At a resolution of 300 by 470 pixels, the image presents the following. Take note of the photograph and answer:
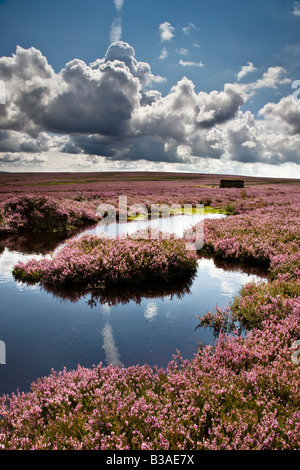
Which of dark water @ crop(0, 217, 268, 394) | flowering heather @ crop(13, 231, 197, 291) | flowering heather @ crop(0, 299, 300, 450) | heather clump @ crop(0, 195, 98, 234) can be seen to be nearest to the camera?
flowering heather @ crop(0, 299, 300, 450)

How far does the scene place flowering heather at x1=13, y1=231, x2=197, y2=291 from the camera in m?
9.05

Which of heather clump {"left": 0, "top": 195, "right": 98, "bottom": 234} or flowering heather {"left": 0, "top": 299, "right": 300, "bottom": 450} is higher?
heather clump {"left": 0, "top": 195, "right": 98, "bottom": 234}

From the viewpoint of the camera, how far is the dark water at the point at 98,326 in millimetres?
5195

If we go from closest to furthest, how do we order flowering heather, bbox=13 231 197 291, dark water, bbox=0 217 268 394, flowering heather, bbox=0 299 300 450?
flowering heather, bbox=0 299 300 450
dark water, bbox=0 217 268 394
flowering heather, bbox=13 231 197 291

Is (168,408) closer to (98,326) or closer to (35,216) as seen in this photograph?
(98,326)

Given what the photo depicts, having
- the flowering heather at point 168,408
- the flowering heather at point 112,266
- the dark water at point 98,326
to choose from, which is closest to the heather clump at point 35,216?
the flowering heather at point 112,266

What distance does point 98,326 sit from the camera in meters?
6.45

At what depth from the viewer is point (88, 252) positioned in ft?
34.5

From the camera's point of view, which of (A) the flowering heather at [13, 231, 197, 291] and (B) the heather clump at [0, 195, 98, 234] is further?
(B) the heather clump at [0, 195, 98, 234]

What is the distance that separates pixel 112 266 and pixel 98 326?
2771 mm

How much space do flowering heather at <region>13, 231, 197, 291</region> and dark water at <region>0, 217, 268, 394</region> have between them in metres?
0.56

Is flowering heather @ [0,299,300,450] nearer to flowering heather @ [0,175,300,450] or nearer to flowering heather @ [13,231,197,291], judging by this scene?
flowering heather @ [0,175,300,450]

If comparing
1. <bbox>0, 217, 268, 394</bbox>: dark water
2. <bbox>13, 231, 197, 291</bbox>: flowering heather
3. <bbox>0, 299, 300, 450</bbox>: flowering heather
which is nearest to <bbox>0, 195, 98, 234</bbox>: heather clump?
<bbox>13, 231, 197, 291</bbox>: flowering heather

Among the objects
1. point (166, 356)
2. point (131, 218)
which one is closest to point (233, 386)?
point (166, 356)
